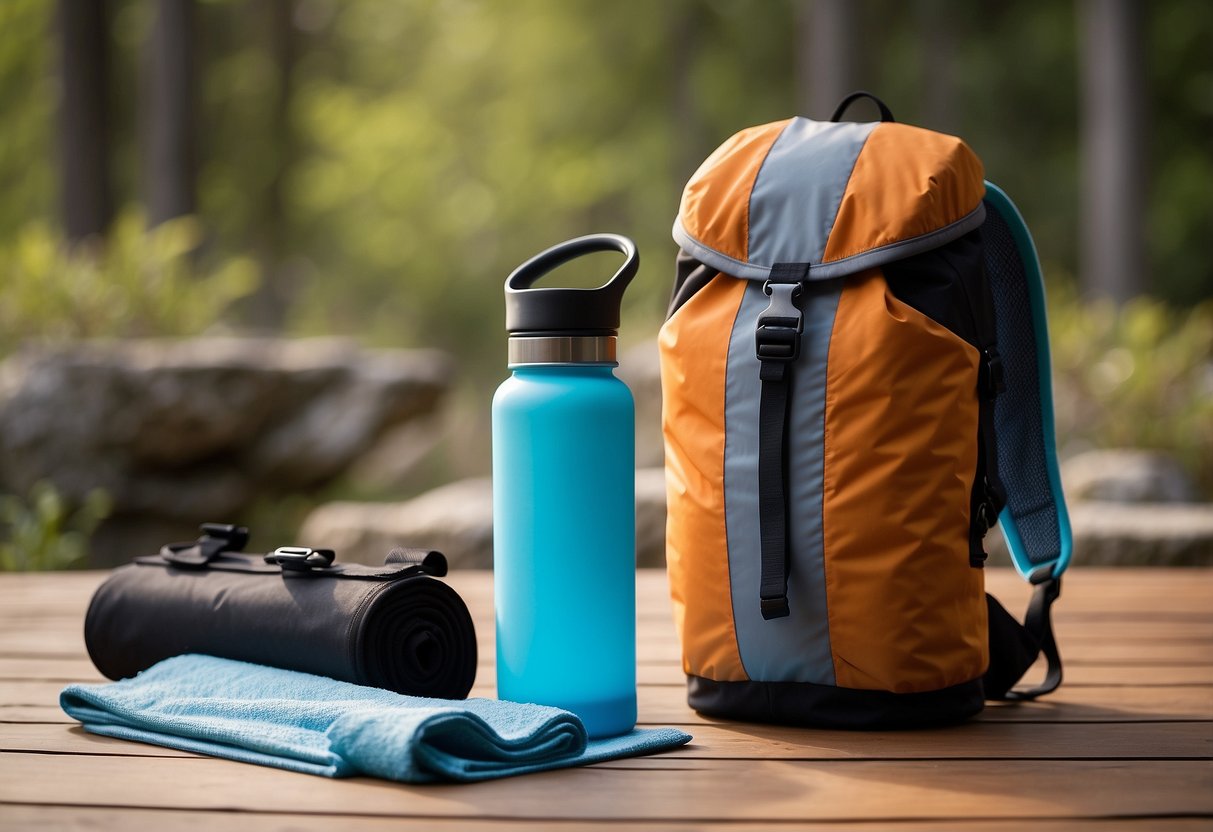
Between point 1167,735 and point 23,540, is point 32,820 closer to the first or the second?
point 1167,735

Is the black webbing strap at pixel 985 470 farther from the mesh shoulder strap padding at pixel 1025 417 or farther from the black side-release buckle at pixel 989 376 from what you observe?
the mesh shoulder strap padding at pixel 1025 417

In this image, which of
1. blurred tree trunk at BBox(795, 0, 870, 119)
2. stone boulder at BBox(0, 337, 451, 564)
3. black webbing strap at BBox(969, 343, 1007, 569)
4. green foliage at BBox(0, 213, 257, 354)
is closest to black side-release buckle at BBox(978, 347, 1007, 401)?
black webbing strap at BBox(969, 343, 1007, 569)

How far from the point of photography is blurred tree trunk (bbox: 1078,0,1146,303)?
267 inches

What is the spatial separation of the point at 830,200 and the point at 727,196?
0.44 ft

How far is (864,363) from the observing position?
1.43 meters

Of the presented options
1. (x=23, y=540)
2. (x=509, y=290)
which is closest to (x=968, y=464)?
(x=509, y=290)

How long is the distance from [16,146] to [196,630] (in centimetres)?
1250

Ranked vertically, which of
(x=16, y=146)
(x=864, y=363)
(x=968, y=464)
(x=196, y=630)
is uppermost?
(x=16, y=146)

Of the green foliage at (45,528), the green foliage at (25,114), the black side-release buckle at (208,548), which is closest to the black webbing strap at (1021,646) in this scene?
the black side-release buckle at (208,548)

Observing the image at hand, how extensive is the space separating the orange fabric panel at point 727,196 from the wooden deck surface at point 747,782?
60cm

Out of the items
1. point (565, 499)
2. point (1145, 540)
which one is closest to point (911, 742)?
point (565, 499)

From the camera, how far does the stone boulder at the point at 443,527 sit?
11.8 feet

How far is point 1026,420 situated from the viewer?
1.79 meters

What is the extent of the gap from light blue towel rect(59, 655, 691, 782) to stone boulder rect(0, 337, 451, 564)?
9.86 feet
